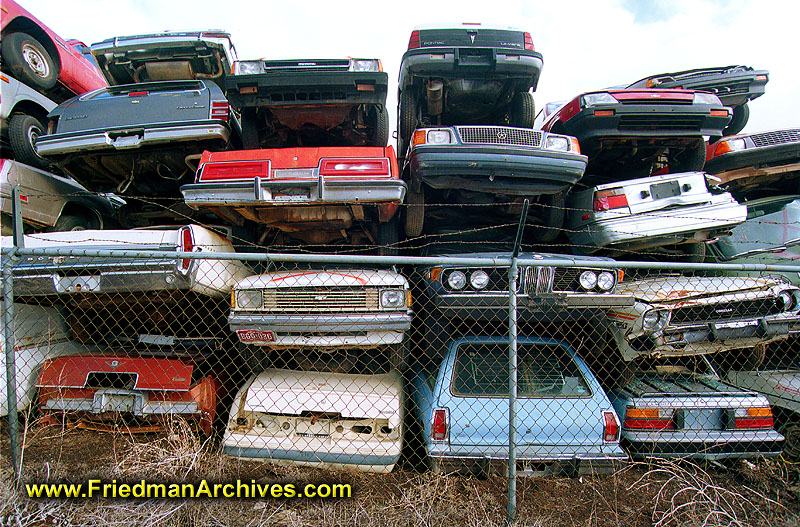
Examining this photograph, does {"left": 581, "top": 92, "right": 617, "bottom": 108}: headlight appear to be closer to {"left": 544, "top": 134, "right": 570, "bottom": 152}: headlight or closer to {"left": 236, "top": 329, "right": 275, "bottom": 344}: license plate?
{"left": 544, "top": 134, "right": 570, "bottom": 152}: headlight

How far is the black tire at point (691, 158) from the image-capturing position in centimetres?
562

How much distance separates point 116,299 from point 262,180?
1.77 meters

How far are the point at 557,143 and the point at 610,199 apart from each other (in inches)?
39.9

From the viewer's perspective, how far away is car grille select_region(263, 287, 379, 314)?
3645 millimetres

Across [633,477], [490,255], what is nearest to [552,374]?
[633,477]

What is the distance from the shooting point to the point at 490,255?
4.20 metres

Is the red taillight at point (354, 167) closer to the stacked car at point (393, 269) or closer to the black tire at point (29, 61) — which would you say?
the stacked car at point (393, 269)

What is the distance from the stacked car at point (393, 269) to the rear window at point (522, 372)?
2 cm

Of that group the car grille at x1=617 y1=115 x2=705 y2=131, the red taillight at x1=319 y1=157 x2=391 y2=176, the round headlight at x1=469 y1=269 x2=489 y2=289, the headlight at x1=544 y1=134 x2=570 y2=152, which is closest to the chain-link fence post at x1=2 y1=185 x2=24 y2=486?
the red taillight at x1=319 y1=157 x2=391 y2=176

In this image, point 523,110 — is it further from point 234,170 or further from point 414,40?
point 234,170

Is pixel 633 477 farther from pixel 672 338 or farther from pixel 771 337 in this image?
pixel 771 337

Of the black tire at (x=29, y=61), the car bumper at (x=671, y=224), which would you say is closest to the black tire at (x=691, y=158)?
the car bumper at (x=671, y=224)

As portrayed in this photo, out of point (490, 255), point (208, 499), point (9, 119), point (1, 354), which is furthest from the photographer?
point (9, 119)

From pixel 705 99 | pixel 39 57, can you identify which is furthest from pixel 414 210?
pixel 39 57
